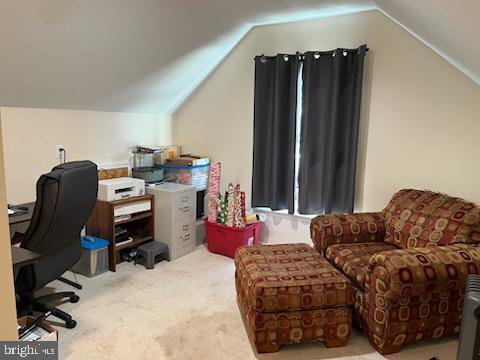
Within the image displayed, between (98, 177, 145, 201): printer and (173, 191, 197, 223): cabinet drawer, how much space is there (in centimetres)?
35

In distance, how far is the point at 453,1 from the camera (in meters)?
1.54

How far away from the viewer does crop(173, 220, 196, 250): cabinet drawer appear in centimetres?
347

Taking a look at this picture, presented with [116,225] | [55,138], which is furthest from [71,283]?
[55,138]

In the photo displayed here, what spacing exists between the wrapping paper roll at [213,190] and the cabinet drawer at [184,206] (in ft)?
0.57

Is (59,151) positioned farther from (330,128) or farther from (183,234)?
(330,128)

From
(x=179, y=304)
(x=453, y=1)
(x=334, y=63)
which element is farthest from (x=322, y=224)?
(x=453, y=1)

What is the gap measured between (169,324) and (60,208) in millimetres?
1051

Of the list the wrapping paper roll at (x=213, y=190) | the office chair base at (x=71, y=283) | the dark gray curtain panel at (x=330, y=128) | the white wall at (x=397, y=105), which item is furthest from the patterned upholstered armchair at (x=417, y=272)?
the office chair base at (x=71, y=283)

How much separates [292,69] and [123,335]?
269 cm

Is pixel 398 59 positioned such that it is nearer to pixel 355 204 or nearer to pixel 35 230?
pixel 355 204

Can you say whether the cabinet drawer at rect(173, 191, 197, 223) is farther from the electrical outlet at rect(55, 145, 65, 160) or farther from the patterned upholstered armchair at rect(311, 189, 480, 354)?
the patterned upholstered armchair at rect(311, 189, 480, 354)

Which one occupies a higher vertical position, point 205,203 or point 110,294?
point 205,203

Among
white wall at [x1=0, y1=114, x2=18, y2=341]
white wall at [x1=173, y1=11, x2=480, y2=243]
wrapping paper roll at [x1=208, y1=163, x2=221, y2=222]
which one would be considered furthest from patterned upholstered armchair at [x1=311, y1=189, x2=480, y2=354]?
white wall at [x1=0, y1=114, x2=18, y2=341]

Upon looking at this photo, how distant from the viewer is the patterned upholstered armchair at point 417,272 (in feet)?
6.53
